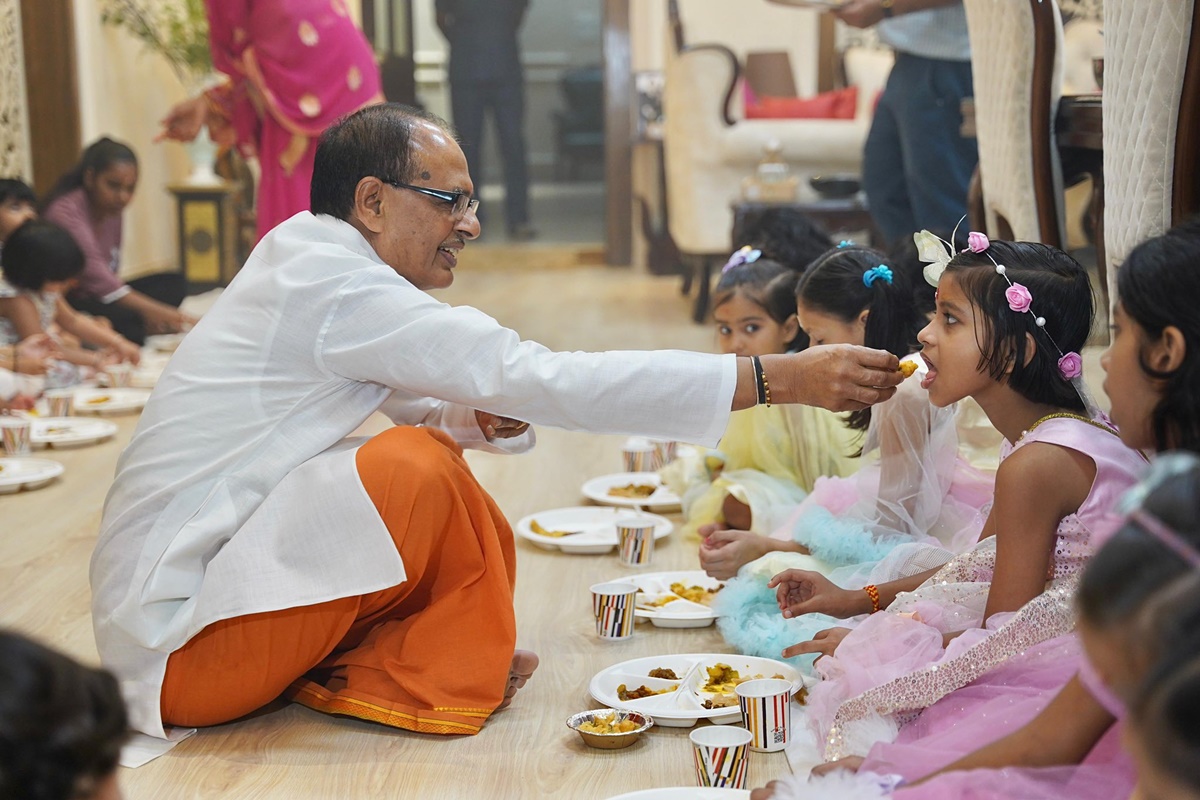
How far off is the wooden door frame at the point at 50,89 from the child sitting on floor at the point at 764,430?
14.2 ft

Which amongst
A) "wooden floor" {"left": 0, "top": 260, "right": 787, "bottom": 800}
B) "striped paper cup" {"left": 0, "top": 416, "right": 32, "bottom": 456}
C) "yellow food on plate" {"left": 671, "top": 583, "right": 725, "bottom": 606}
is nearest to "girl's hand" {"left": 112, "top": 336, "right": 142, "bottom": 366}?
"wooden floor" {"left": 0, "top": 260, "right": 787, "bottom": 800}

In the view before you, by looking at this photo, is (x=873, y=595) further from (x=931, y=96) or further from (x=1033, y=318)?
(x=931, y=96)

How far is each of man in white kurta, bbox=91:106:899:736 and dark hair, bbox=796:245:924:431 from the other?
1.85ft

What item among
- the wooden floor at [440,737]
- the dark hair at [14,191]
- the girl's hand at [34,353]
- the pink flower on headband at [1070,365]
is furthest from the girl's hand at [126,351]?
the pink flower on headband at [1070,365]

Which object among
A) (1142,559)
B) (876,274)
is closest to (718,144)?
(876,274)

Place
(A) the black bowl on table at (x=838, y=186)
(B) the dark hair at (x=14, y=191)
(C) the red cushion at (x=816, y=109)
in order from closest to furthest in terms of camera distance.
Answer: (B) the dark hair at (x=14, y=191) → (A) the black bowl on table at (x=838, y=186) → (C) the red cushion at (x=816, y=109)

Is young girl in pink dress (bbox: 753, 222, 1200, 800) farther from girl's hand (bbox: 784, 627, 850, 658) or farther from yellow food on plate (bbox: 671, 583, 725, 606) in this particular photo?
yellow food on plate (bbox: 671, 583, 725, 606)

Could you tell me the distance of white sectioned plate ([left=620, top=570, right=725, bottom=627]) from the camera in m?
2.28

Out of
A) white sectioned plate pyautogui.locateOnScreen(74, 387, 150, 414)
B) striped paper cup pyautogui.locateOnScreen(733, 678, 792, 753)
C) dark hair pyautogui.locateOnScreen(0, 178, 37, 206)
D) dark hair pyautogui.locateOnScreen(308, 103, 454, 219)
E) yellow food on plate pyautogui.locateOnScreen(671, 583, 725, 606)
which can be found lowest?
white sectioned plate pyautogui.locateOnScreen(74, 387, 150, 414)

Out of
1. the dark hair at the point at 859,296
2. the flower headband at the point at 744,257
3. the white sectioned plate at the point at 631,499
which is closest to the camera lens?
the dark hair at the point at 859,296

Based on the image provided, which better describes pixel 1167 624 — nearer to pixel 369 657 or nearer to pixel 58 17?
pixel 369 657

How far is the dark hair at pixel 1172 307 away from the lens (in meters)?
1.28

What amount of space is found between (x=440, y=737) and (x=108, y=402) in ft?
9.32

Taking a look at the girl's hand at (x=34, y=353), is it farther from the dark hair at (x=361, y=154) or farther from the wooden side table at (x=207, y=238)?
the wooden side table at (x=207, y=238)
